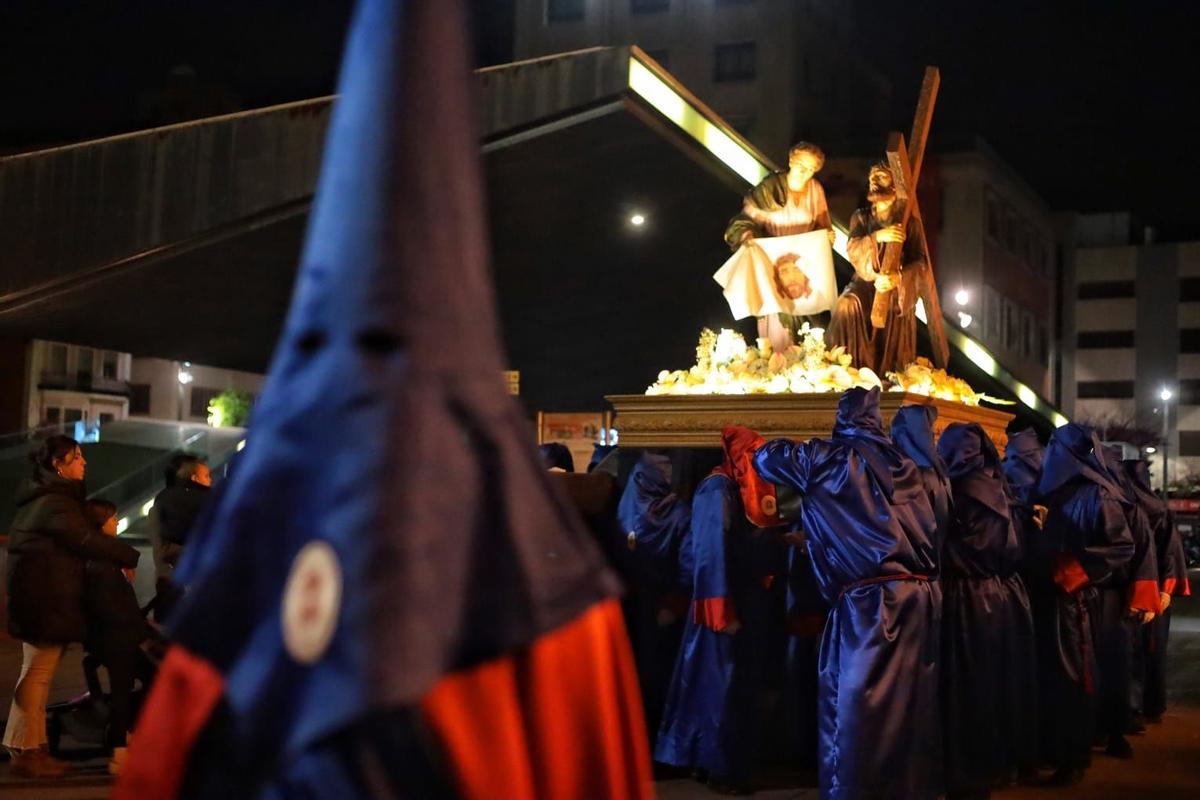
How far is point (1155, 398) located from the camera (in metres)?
67.9

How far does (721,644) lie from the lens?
7.86 m

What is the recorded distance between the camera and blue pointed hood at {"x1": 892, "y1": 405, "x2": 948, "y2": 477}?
7113 mm

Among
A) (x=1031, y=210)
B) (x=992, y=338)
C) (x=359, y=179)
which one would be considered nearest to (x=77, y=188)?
(x=359, y=179)

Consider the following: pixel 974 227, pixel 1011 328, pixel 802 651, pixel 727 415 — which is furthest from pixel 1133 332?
pixel 802 651

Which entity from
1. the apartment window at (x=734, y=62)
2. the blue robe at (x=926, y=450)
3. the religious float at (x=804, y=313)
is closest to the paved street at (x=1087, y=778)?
the blue robe at (x=926, y=450)

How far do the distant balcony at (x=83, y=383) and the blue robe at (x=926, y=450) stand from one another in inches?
1787

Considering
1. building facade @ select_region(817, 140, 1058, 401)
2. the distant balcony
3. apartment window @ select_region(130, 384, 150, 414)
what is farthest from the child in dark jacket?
apartment window @ select_region(130, 384, 150, 414)

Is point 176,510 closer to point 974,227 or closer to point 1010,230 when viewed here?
point 974,227

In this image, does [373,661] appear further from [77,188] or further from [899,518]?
[77,188]

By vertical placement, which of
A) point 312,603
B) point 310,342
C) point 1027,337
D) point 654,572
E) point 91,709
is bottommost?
point 91,709

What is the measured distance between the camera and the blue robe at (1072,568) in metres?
8.56

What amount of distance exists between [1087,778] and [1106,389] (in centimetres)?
6378

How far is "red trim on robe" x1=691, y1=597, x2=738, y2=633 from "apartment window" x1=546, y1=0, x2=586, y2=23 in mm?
45896

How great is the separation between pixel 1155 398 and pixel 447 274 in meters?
71.8
